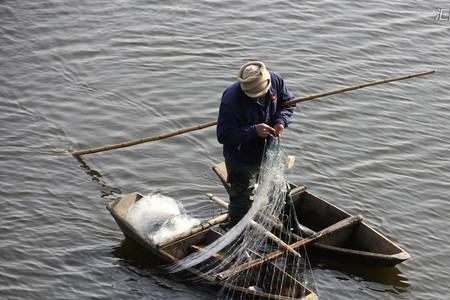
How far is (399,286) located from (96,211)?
353 cm

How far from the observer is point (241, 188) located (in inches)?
343

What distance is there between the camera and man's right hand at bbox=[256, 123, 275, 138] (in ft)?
26.6

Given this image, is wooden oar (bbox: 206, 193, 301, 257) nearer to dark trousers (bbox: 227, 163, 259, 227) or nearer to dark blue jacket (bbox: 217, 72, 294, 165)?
dark trousers (bbox: 227, 163, 259, 227)

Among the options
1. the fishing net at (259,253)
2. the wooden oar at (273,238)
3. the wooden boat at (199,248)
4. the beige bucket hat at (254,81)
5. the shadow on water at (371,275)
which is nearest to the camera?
the beige bucket hat at (254,81)

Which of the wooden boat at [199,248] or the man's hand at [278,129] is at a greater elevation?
the man's hand at [278,129]

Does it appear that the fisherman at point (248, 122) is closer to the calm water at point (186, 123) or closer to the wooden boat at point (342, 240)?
the wooden boat at point (342, 240)

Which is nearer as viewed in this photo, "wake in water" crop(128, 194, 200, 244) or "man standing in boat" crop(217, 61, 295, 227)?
"man standing in boat" crop(217, 61, 295, 227)

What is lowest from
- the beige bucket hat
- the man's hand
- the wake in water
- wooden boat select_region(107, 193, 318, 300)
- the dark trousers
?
wooden boat select_region(107, 193, 318, 300)

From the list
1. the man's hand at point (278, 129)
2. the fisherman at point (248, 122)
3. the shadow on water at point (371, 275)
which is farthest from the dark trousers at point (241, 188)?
the shadow on water at point (371, 275)

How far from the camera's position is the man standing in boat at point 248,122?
8.16m

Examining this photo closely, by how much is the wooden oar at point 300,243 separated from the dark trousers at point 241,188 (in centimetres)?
60

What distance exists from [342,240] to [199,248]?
1584mm

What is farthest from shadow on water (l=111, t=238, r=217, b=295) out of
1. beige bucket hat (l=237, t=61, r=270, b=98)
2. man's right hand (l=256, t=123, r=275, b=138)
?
beige bucket hat (l=237, t=61, r=270, b=98)

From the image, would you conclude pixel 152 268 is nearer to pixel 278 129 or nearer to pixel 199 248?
pixel 199 248
